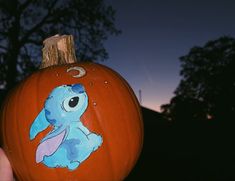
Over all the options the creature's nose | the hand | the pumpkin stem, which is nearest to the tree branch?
the pumpkin stem

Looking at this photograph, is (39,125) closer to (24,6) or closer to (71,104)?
(71,104)

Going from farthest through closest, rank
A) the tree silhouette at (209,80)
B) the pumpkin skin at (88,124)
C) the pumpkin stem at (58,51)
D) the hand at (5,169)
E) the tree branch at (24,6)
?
the tree silhouette at (209,80)
the tree branch at (24,6)
the pumpkin stem at (58,51)
the hand at (5,169)
the pumpkin skin at (88,124)

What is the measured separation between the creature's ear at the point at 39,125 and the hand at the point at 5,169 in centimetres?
36

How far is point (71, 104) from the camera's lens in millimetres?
2205

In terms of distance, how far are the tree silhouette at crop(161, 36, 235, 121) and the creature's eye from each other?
43858mm

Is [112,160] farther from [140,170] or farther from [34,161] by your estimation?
[140,170]

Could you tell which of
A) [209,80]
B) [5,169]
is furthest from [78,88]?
[209,80]

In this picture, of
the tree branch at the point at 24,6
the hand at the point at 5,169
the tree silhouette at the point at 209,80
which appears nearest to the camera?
the hand at the point at 5,169

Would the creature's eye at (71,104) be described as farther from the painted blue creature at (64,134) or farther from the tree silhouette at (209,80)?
the tree silhouette at (209,80)

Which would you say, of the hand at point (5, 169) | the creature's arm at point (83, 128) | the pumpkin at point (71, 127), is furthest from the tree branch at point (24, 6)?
the creature's arm at point (83, 128)

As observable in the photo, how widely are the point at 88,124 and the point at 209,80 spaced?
4562cm

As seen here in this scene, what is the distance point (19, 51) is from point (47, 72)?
2266 cm

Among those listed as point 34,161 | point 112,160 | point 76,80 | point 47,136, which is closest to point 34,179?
point 34,161

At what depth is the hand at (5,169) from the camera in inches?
93.1
